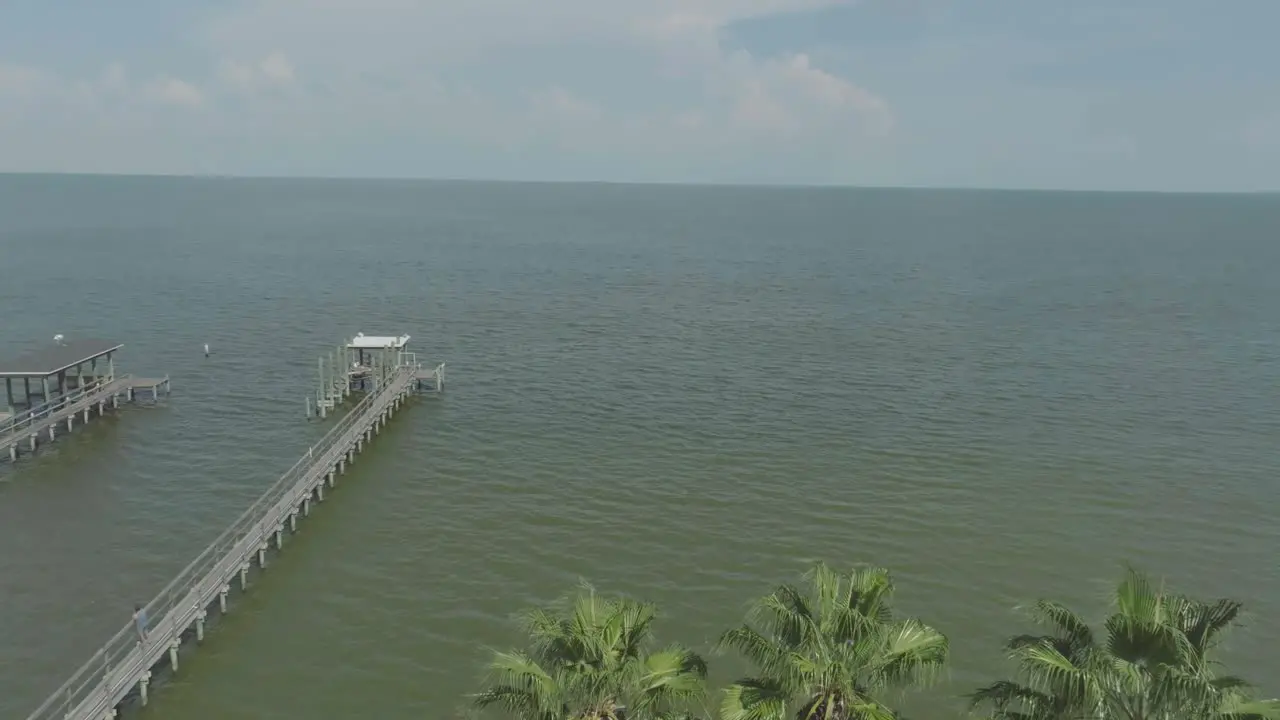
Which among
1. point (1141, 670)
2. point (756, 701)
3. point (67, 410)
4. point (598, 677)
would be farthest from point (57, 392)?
point (1141, 670)

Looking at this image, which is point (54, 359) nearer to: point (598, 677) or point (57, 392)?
point (57, 392)

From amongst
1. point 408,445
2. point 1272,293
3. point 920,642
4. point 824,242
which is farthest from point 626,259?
point 920,642

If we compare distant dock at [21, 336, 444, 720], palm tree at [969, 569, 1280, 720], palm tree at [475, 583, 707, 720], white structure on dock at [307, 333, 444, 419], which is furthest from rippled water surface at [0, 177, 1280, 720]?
palm tree at [969, 569, 1280, 720]

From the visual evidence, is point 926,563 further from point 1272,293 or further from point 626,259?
point 626,259

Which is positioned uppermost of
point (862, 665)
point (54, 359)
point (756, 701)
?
point (54, 359)

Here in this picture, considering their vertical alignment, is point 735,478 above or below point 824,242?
below

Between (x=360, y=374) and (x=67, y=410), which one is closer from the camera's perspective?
(x=67, y=410)

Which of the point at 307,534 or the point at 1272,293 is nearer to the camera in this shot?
the point at 307,534
